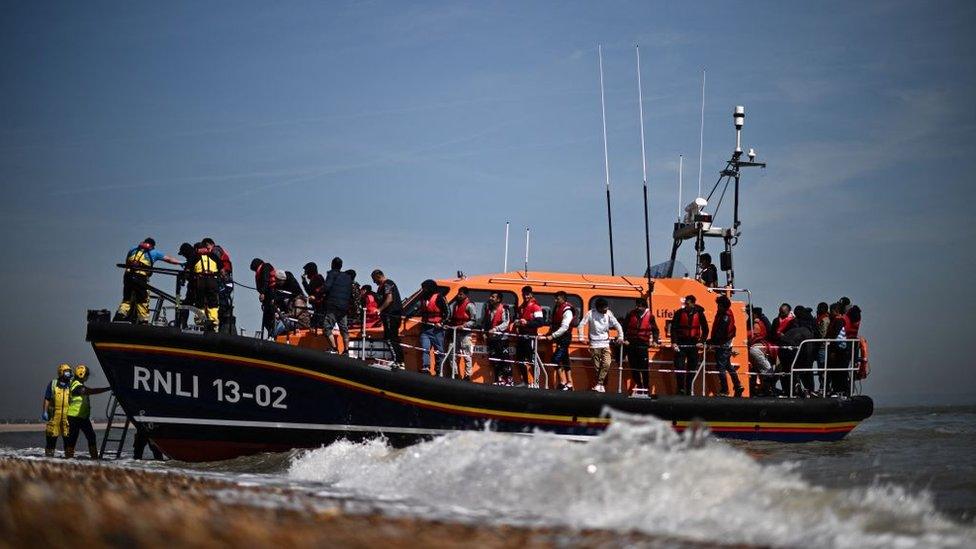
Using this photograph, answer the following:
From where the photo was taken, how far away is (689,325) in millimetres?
10359

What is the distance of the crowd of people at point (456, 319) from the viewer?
9.48 metres

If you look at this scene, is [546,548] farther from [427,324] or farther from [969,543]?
[427,324]

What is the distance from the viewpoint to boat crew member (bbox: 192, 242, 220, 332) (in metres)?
9.20

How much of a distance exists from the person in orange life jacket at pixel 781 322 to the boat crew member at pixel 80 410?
27.6 feet

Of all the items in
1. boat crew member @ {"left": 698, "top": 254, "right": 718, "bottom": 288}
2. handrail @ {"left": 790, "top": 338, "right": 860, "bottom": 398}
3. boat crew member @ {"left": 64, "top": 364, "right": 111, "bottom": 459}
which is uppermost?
boat crew member @ {"left": 698, "top": 254, "right": 718, "bottom": 288}

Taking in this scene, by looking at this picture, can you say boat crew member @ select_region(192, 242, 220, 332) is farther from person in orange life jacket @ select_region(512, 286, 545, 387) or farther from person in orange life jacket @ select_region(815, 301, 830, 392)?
person in orange life jacket @ select_region(815, 301, 830, 392)

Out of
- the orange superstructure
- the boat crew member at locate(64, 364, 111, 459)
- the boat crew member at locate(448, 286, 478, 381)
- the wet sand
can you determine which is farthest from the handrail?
the boat crew member at locate(64, 364, 111, 459)

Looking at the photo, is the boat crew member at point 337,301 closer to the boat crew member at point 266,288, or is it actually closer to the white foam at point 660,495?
the boat crew member at point 266,288

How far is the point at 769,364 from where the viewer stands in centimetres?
1141

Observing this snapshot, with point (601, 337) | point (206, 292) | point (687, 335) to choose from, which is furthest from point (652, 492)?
point (206, 292)

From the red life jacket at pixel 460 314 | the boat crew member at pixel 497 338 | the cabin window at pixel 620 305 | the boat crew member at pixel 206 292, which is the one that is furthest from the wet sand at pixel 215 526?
the cabin window at pixel 620 305

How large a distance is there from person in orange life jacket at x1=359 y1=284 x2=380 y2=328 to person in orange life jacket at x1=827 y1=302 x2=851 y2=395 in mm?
5579

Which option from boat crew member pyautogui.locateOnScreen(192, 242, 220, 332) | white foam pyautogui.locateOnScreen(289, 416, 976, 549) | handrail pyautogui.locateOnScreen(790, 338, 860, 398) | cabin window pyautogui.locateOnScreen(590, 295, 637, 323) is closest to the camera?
white foam pyautogui.locateOnScreen(289, 416, 976, 549)

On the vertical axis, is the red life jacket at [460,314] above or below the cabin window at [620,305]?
below
